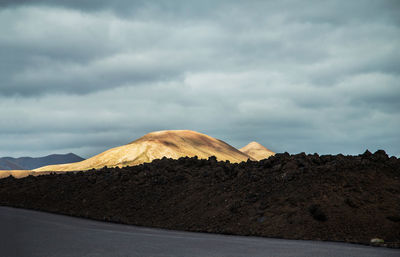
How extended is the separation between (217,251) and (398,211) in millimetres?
11365

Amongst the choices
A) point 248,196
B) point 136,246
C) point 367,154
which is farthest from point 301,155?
point 136,246

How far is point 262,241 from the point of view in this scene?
1691 centimetres

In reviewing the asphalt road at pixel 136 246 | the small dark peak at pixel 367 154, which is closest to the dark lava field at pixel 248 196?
the small dark peak at pixel 367 154

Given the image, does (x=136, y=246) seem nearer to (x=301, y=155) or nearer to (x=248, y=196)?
(x=248, y=196)

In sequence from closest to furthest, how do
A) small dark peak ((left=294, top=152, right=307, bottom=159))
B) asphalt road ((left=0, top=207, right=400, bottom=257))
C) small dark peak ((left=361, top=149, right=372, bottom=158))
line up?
asphalt road ((left=0, top=207, right=400, bottom=257))
small dark peak ((left=361, top=149, right=372, bottom=158))
small dark peak ((left=294, top=152, right=307, bottom=159))

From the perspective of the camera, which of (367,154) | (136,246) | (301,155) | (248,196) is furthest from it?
(301,155)

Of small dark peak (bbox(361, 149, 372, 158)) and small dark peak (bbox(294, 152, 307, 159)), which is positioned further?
small dark peak (bbox(294, 152, 307, 159))

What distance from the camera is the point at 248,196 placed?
23.4 meters

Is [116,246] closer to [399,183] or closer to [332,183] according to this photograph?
[332,183]

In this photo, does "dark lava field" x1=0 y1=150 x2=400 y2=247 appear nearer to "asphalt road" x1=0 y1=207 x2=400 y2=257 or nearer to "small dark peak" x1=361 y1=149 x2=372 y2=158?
"small dark peak" x1=361 y1=149 x2=372 y2=158

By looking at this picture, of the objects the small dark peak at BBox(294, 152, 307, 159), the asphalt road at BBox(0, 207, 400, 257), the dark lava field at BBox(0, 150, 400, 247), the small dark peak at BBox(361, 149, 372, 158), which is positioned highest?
the small dark peak at BBox(361, 149, 372, 158)

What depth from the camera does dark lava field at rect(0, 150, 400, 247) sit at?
19250 millimetres

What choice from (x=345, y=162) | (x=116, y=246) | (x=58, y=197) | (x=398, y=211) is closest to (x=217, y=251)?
(x=116, y=246)

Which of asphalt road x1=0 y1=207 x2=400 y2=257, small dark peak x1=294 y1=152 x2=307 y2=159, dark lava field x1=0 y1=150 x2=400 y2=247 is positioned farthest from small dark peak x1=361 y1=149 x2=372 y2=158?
asphalt road x1=0 y1=207 x2=400 y2=257
